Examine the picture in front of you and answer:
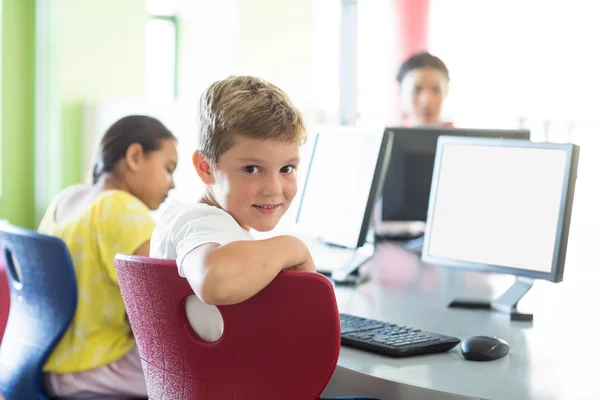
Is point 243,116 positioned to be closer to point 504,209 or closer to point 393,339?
point 393,339

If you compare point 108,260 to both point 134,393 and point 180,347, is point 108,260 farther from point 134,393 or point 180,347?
point 180,347

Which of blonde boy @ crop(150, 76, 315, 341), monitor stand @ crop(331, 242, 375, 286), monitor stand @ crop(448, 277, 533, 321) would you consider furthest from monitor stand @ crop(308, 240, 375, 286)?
blonde boy @ crop(150, 76, 315, 341)

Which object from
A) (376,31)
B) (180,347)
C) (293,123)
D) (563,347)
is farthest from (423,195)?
(376,31)

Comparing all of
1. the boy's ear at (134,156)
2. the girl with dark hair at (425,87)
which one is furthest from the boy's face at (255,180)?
the girl with dark hair at (425,87)

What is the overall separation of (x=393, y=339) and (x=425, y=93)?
230 cm

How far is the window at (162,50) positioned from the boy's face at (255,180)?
4.68 metres

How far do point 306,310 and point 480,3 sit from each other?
592 centimetres

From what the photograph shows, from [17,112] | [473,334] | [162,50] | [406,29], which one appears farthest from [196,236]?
[406,29]

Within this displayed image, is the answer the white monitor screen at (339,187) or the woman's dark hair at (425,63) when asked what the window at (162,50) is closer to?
the woman's dark hair at (425,63)

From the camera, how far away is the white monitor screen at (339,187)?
2.33 meters

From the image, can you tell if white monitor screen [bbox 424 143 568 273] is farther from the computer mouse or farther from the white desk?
the computer mouse

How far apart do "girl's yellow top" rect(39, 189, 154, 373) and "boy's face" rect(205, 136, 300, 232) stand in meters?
0.63

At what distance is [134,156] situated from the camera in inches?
88.4

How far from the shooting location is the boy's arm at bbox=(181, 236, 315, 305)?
3.66 feet
